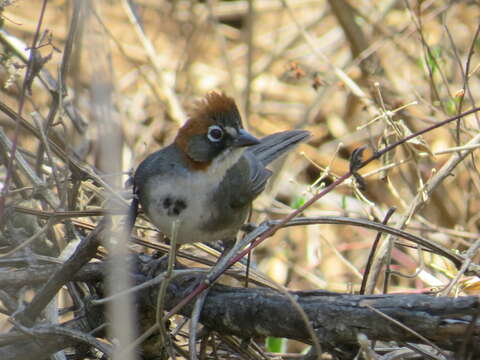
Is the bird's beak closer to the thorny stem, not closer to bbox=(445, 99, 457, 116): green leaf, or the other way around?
the thorny stem

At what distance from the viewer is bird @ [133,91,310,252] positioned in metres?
3.00

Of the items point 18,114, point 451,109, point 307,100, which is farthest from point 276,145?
point 307,100

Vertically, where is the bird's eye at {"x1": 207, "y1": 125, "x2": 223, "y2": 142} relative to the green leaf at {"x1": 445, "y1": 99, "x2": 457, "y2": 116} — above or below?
below

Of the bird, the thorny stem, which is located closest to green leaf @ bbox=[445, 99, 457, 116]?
the bird

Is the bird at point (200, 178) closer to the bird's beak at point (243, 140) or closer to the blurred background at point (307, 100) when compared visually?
the bird's beak at point (243, 140)

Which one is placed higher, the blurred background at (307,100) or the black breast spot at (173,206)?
the blurred background at (307,100)

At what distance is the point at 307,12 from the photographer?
7.45 m

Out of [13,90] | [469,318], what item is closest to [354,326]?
[469,318]

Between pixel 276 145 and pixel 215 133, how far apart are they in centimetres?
86

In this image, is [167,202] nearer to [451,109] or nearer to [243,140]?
[243,140]

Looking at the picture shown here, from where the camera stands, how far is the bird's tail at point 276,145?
12.6ft

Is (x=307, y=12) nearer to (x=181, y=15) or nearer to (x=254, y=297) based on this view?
(x=181, y=15)

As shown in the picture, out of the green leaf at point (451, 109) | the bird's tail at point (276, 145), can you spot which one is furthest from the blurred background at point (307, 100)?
the bird's tail at point (276, 145)

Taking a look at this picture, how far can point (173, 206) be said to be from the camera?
118 inches
